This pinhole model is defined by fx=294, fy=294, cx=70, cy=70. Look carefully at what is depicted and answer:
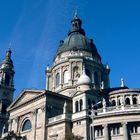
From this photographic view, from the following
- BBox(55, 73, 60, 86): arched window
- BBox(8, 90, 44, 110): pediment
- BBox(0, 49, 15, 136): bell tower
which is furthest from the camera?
BBox(0, 49, 15, 136): bell tower

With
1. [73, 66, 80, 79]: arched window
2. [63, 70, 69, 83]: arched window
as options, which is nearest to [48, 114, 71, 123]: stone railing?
[63, 70, 69, 83]: arched window

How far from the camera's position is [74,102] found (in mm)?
48812

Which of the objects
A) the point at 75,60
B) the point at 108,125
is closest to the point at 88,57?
the point at 75,60

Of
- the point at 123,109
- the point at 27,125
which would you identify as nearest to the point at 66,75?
the point at 27,125

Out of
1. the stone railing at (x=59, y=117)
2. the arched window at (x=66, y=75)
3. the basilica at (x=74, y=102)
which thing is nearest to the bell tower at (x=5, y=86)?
the basilica at (x=74, y=102)

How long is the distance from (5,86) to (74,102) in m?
31.4

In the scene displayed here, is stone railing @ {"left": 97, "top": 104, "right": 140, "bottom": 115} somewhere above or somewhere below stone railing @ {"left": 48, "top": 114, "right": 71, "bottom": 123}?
above

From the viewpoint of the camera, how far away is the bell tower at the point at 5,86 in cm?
7306

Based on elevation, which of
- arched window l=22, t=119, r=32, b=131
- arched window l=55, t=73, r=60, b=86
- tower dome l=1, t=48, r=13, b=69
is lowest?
arched window l=22, t=119, r=32, b=131

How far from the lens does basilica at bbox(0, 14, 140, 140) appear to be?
42656mm

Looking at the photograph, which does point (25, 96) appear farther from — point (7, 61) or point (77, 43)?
point (7, 61)

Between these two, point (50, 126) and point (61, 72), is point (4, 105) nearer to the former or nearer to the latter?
point (61, 72)

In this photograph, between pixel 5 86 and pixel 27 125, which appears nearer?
pixel 27 125

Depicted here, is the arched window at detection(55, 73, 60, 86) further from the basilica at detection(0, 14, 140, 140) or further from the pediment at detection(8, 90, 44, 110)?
the pediment at detection(8, 90, 44, 110)
